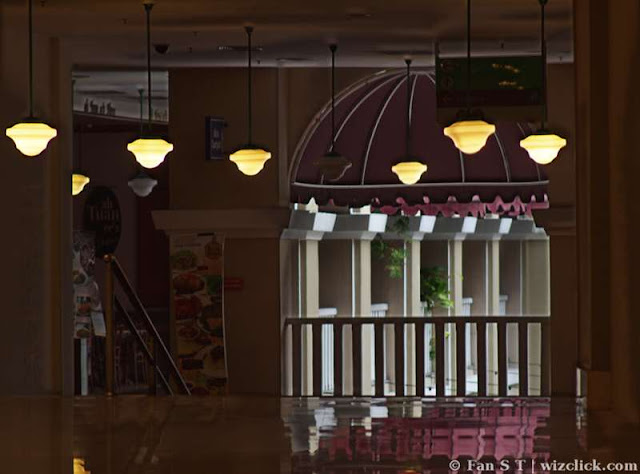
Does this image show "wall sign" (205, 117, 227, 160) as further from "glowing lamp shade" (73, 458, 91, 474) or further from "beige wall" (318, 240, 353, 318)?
"glowing lamp shade" (73, 458, 91, 474)

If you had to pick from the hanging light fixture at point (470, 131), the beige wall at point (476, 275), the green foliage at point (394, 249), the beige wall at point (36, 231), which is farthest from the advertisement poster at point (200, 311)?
the beige wall at point (476, 275)

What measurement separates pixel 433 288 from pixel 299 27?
822cm

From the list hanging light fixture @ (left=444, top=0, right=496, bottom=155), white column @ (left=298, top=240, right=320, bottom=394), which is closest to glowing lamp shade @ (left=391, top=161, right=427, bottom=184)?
white column @ (left=298, top=240, right=320, bottom=394)

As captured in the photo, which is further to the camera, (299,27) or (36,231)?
(36,231)

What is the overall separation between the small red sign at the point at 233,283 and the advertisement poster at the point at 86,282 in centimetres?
283

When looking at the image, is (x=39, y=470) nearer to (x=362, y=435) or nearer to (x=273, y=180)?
(x=362, y=435)

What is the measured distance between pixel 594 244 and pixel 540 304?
12.6 meters

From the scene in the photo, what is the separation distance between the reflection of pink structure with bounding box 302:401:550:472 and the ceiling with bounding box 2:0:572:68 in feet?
12.7

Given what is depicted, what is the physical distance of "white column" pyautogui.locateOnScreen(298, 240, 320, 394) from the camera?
14319mm

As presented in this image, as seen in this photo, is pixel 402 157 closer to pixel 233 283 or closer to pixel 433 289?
pixel 233 283

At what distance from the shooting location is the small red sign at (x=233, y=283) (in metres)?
13.4

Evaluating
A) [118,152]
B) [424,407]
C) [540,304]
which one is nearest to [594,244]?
[424,407]

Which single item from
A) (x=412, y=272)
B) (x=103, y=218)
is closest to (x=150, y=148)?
(x=412, y=272)

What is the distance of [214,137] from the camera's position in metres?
13.5
